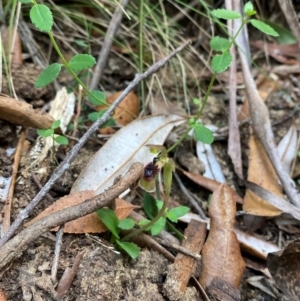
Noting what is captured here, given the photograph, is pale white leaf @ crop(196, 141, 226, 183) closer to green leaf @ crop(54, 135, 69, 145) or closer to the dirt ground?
the dirt ground

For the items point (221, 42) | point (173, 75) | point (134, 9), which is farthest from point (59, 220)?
point (134, 9)

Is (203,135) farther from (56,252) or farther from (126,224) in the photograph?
(56,252)

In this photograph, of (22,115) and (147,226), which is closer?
(147,226)

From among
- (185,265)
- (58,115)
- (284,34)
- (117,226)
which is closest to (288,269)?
(185,265)

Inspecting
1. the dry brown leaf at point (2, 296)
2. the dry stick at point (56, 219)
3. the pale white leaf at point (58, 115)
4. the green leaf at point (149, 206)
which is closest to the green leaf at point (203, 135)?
the green leaf at point (149, 206)

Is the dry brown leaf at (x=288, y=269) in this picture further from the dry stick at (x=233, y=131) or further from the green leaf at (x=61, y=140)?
the green leaf at (x=61, y=140)

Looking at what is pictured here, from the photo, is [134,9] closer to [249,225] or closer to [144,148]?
[144,148]
